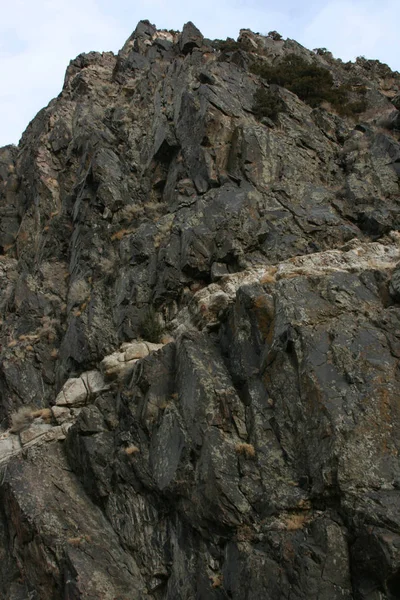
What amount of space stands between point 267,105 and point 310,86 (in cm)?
541

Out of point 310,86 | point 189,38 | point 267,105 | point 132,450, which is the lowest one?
point 132,450

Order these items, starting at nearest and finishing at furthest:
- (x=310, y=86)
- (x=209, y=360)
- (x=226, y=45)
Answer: (x=209, y=360)
(x=310, y=86)
(x=226, y=45)

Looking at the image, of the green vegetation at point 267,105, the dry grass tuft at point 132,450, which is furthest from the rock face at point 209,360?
the green vegetation at point 267,105

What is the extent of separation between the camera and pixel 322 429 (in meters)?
13.8

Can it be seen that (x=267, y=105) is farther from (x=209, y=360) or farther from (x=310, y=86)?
(x=209, y=360)

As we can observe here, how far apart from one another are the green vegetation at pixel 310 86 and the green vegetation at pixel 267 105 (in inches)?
142

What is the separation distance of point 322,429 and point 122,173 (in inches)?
713

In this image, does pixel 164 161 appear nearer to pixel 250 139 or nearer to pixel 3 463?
pixel 250 139

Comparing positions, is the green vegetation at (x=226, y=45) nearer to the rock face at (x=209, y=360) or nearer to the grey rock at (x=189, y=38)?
the grey rock at (x=189, y=38)

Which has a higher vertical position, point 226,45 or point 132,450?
point 226,45

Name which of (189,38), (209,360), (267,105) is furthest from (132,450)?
(189,38)

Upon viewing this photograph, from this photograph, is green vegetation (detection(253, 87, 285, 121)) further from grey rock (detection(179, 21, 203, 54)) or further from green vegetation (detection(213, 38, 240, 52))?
grey rock (detection(179, 21, 203, 54))

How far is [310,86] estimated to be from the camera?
32750mm

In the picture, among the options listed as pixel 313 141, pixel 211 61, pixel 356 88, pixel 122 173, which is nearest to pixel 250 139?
pixel 313 141
